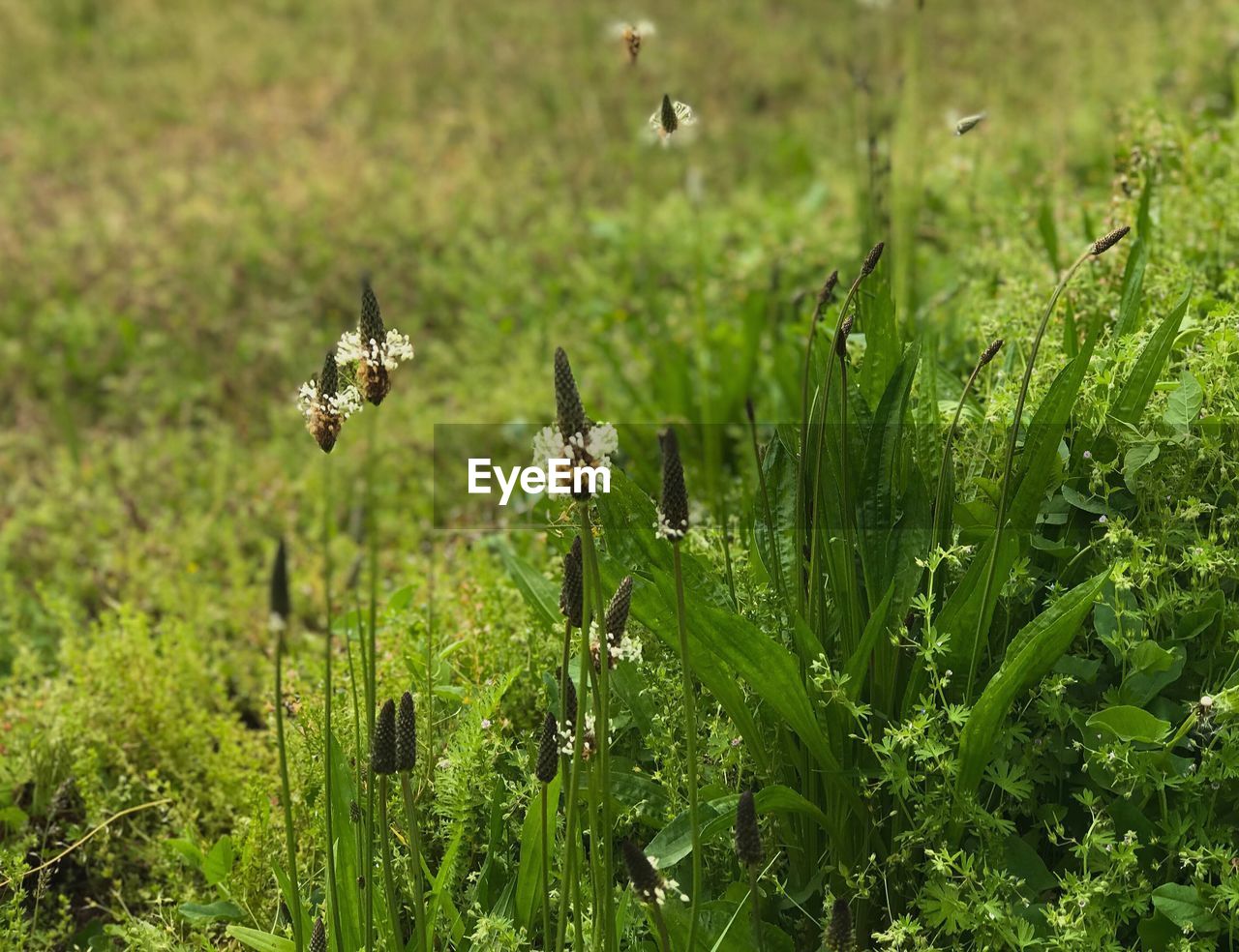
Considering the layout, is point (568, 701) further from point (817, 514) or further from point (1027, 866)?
point (1027, 866)

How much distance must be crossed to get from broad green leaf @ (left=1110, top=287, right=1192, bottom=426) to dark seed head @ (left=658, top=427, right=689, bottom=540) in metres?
1.04

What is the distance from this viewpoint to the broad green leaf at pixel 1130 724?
172 cm

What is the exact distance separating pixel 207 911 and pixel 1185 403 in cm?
187

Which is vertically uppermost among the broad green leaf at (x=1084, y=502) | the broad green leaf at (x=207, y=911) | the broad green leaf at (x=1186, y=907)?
the broad green leaf at (x=1084, y=502)

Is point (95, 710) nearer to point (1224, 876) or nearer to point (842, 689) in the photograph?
point (842, 689)

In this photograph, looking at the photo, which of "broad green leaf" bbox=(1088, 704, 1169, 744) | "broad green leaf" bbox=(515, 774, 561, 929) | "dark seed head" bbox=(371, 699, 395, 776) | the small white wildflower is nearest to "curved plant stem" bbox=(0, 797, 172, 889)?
"broad green leaf" bbox=(515, 774, 561, 929)

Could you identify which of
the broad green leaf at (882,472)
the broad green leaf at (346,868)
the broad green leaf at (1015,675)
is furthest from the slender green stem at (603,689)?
the broad green leaf at (882,472)

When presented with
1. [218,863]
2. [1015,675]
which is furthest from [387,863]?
[1015,675]

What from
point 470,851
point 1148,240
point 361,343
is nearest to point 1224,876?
point 470,851

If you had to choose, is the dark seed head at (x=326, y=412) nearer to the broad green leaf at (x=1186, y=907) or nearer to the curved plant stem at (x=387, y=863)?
the curved plant stem at (x=387, y=863)

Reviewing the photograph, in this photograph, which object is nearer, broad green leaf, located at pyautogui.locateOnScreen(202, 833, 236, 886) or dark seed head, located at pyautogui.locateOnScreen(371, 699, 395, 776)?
dark seed head, located at pyautogui.locateOnScreen(371, 699, 395, 776)

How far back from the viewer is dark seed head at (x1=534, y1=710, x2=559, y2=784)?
4.98ft

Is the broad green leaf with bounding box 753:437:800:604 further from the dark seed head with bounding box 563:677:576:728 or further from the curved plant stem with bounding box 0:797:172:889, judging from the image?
the curved plant stem with bounding box 0:797:172:889

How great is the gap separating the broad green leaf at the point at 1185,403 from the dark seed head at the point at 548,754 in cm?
114
